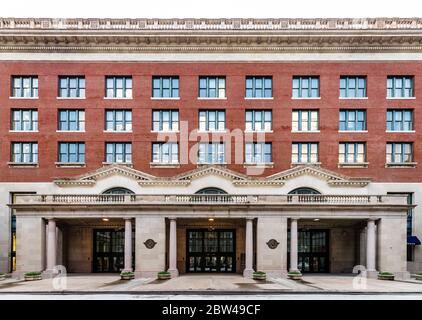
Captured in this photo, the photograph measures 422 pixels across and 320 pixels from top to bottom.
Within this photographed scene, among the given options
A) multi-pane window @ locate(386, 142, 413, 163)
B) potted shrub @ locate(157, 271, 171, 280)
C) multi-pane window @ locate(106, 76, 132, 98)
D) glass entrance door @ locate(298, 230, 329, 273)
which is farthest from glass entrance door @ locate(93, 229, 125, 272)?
multi-pane window @ locate(386, 142, 413, 163)

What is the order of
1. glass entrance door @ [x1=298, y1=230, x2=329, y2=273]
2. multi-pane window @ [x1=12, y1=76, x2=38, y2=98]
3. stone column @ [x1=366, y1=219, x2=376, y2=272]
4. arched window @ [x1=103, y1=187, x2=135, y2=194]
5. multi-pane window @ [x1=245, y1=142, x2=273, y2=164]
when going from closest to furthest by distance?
1. stone column @ [x1=366, y1=219, x2=376, y2=272]
2. arched window @ [x1=103, y1=187, x2=135, y2=194]
3. glass entrance door @ [x1=298, y1=230, x2=329, y2=273]
4. multi-pane window @ [x1=245, y1=142, x2=273, y2=164]
5. multi-pane window @ [x1=12, y1=76, x2=38, y2=98]

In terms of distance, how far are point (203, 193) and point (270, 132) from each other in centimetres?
971

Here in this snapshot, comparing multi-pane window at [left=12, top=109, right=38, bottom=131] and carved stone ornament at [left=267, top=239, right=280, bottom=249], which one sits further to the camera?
multi-pane window at [left=12, top=109, right=38, bottom=131]

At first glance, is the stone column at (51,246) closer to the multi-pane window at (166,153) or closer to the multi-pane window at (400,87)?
the multi-pane window at (166,153)

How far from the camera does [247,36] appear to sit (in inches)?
1646

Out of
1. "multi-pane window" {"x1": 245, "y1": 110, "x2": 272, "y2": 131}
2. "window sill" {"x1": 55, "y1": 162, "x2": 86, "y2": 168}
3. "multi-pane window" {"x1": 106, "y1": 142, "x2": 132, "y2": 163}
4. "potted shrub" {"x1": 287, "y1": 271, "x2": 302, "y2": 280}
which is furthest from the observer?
"multi-pane window" {"x1": 245, "y1": 110, "x2": 272, "y2": 131}

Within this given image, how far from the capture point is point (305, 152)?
1651 inches

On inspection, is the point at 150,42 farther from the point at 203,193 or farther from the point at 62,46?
the point at 203,193

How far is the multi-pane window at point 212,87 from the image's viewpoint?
4262 cm

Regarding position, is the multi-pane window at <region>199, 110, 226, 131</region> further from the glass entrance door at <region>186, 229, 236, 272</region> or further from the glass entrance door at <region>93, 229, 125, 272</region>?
the glass entrance door at <region>93, 229, 125, 272</region>

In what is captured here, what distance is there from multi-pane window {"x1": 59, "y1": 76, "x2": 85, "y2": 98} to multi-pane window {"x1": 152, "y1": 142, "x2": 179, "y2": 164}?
9.81m

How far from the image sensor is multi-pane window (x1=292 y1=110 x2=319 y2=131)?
42.1 meters

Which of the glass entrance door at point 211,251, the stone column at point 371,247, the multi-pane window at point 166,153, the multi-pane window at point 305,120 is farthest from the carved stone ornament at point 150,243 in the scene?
the multi-pane window at point 305,120

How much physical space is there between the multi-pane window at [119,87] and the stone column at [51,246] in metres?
14.8
